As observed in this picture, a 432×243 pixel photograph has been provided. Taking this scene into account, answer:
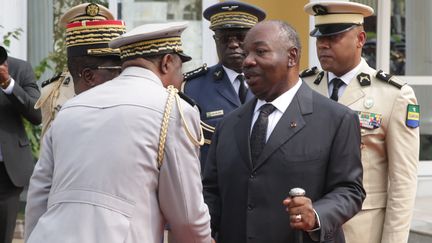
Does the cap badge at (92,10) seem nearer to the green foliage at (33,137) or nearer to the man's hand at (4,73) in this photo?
the man's hand at (4,73)

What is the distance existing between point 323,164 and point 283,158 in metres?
0.18

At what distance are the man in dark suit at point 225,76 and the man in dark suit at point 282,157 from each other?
1.19m

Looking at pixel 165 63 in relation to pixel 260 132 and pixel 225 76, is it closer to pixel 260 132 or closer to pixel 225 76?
pixel 260 132

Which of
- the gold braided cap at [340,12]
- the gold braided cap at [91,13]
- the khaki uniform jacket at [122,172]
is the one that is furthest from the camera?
the gold braided cap at [91,13]

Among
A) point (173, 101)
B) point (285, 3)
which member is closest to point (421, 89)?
point (285, 3)

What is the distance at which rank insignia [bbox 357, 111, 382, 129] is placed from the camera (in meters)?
5.23

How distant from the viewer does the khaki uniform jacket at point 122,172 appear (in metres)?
3.80

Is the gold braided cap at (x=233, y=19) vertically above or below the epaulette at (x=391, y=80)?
above

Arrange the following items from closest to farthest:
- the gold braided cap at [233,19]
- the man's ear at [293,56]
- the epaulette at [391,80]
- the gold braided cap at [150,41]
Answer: the gold braided cap at [150,41] < the man's ear at [293,56] < the epaulette at [391,80] < the gold braided cap at [233,19]

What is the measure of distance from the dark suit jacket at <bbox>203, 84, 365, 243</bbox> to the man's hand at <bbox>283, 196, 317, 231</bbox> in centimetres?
10

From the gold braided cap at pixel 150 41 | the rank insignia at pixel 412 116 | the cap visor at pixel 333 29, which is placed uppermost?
the gold braided cap at pixel 150 41

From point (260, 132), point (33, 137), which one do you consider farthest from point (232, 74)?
point (33, 137)

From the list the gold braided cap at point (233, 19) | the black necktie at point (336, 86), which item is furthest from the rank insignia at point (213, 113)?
the black necktie at point (336, 86)

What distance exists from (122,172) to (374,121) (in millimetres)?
1855
